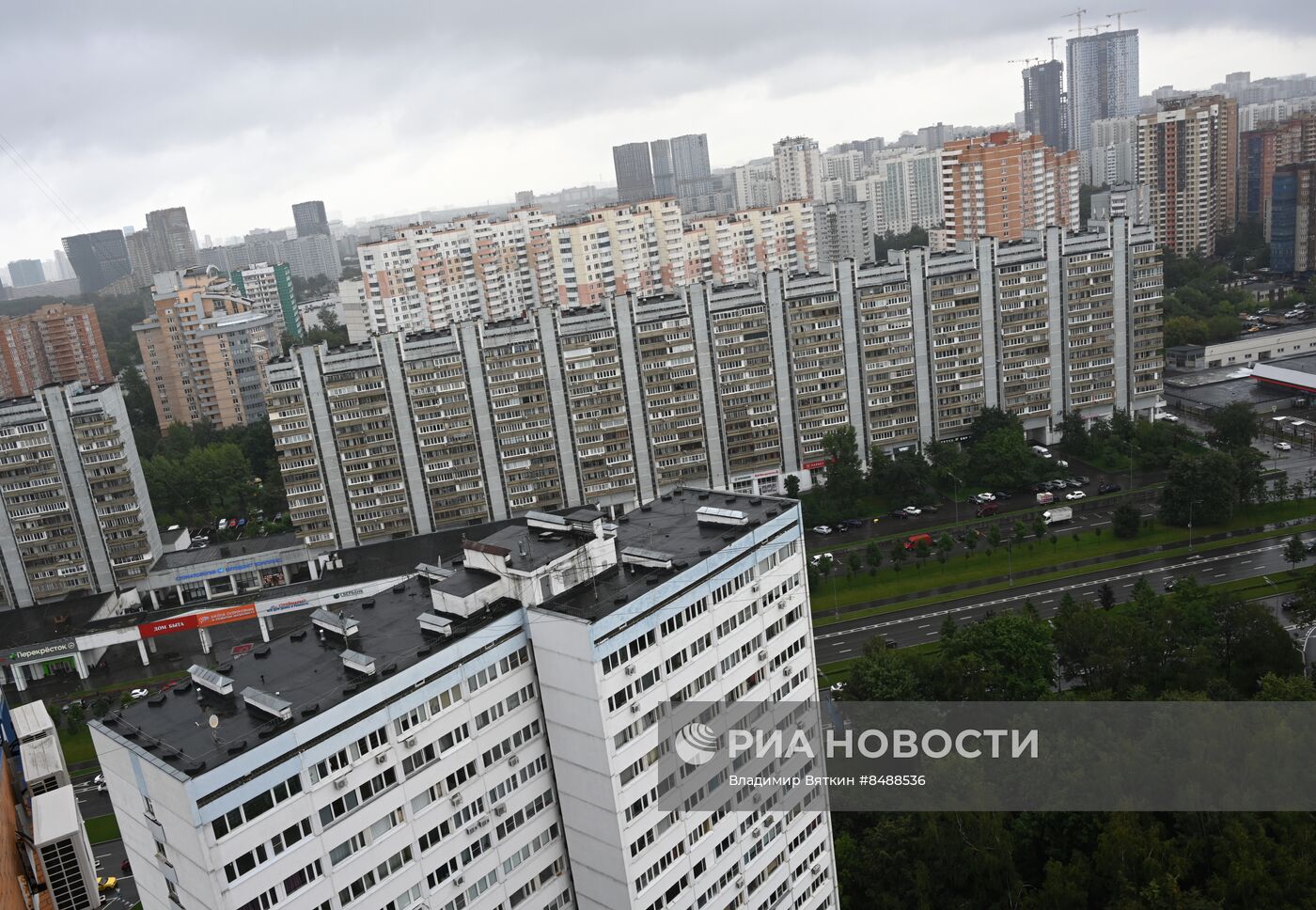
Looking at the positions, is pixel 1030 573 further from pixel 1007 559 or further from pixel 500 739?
pixel 500 739

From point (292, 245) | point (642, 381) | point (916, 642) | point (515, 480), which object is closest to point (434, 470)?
point (515, 480)

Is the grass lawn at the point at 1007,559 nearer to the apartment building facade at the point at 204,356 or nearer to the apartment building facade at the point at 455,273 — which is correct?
the apartment building facade at the point at 455,273

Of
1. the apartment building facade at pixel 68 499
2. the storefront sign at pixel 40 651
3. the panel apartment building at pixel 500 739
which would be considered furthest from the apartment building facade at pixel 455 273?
the panel apartment building at pixel 500 739

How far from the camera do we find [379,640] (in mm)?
19406

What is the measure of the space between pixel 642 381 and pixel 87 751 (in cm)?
3011

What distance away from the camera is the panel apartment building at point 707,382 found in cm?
5159

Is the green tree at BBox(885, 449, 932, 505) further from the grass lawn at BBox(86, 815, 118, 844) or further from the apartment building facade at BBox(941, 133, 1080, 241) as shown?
the grass lawn at BBox(86, 815, 118, 844)

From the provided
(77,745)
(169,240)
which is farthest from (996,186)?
(169,240)

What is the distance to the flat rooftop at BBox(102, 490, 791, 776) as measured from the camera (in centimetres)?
1684

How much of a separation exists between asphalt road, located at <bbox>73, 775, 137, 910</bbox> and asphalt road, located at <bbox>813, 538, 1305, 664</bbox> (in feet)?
81.5

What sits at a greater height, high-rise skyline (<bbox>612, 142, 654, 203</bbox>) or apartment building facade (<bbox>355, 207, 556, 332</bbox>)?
high-rise skyline (<bbox>612, 142, 654, 203</bbox>)

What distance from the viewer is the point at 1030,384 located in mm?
59531

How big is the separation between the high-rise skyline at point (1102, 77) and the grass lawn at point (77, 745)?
583 ft

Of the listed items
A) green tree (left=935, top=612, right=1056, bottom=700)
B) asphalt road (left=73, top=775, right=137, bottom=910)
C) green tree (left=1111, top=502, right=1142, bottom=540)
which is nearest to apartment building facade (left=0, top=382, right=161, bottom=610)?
asphalt road (left=73, top=775, right=137, bottom=910)
